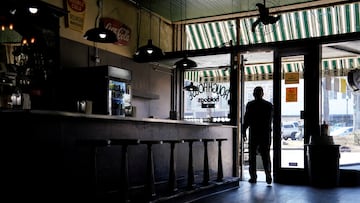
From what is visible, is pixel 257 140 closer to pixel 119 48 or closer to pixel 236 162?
pixel 236 162

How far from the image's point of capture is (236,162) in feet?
25.6

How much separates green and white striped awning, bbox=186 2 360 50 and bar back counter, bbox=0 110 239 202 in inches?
146

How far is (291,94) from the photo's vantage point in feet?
25.4

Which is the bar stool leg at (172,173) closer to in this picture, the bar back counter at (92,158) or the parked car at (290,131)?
the bar back counter at (92,158)

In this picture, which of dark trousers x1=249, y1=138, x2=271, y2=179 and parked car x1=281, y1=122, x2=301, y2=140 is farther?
parked car x1=281, y1=122, x2=301, y2=140

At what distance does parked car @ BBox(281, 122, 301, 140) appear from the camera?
25.4 feet

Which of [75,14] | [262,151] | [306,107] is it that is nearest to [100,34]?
[75,14]

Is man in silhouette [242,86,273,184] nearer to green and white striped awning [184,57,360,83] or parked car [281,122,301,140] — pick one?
parked car [281,122,301,140]

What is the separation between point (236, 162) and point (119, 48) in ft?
10.6

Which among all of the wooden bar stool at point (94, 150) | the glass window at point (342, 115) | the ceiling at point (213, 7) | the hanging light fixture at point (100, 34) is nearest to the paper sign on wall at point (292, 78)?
the glass window at point (342, 115)

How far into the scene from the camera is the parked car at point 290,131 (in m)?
7.73

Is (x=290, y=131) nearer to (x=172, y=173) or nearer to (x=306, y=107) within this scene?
(x=306, y=107)

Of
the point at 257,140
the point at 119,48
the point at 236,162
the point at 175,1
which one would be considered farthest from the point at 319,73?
the point at 119,48

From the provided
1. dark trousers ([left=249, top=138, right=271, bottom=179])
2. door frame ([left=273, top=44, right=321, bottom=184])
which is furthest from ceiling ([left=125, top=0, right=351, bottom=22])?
dark trousers ([left=249, top=138, right=271, bottom=179])
